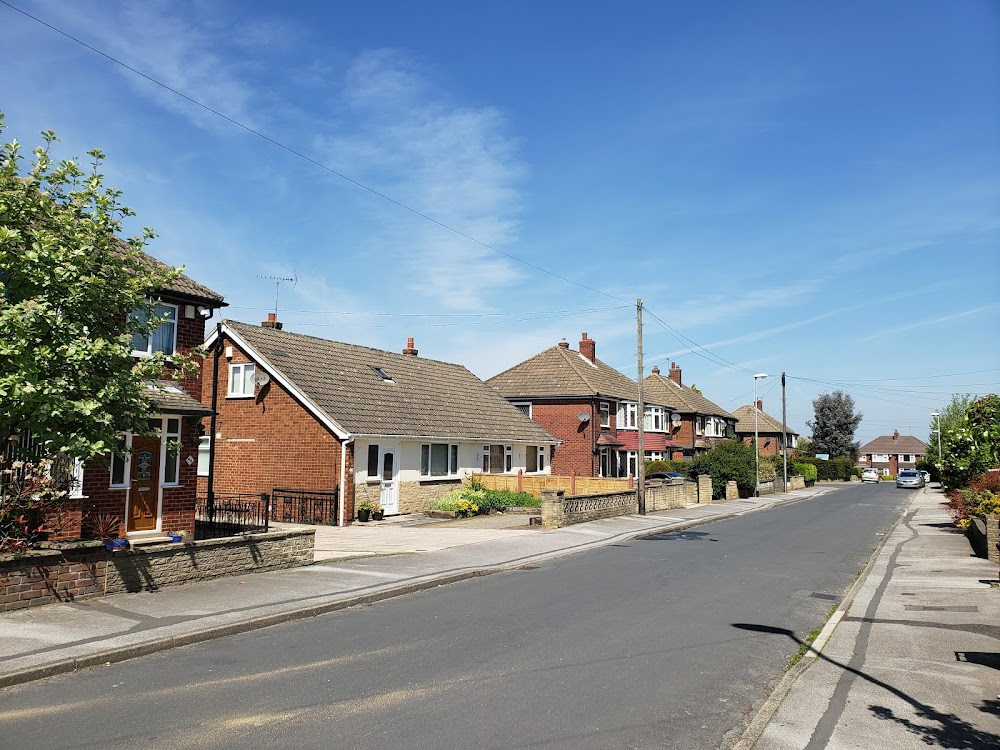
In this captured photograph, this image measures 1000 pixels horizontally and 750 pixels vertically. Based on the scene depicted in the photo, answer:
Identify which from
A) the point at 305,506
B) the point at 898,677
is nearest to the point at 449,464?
the point at 305,506

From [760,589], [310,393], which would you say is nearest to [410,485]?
[310,393]

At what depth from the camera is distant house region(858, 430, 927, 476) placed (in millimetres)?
126500

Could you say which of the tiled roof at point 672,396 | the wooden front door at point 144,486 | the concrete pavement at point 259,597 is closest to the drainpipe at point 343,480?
the concrete pavement at point 259,597

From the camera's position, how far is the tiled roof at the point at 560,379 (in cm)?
4506

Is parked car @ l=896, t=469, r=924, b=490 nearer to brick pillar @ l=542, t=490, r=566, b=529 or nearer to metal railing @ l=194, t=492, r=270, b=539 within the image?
brick pillar @ l=542, t=490, r=566, b=529

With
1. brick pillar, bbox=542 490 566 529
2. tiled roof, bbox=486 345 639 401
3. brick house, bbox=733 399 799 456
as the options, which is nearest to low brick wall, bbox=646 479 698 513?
tiled roof, bbox=486 345 639 401

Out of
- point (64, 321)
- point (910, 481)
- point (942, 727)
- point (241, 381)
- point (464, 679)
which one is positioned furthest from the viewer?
point (910, 481)

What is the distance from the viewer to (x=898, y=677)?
817cm

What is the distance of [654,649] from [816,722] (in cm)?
265

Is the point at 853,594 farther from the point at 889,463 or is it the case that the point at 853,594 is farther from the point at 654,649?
the point at 889,463

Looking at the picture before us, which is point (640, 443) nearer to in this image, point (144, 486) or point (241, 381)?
point (241, 381)

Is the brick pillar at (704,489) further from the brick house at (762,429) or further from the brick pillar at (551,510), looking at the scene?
the brick house at (762,429)

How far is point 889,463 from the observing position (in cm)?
12800

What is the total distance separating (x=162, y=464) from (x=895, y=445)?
135665 mm
